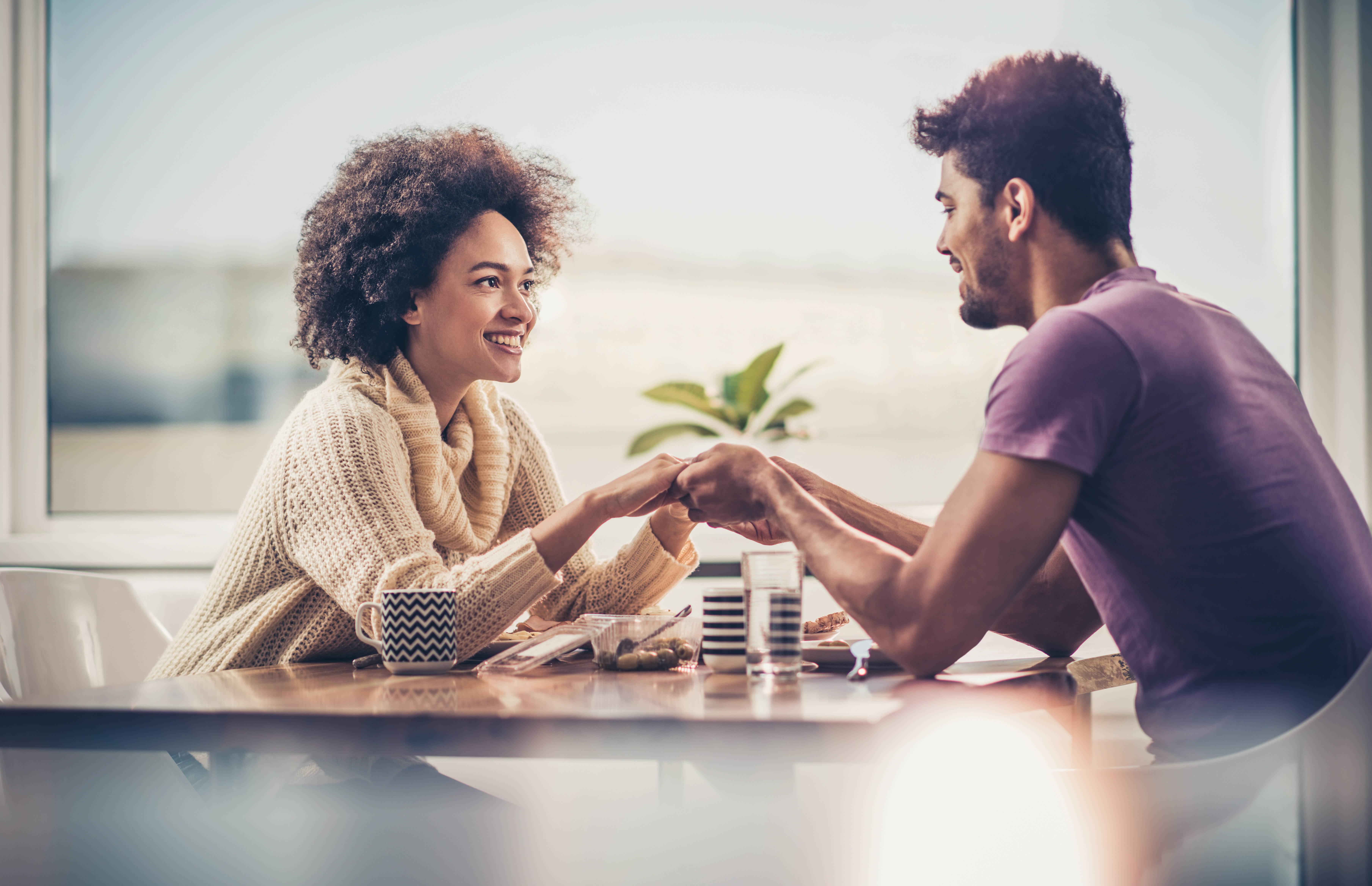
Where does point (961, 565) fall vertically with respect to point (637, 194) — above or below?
below

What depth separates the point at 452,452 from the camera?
1690mm

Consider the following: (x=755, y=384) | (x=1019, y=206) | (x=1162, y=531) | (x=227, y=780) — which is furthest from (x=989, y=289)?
(x=755, y=384)

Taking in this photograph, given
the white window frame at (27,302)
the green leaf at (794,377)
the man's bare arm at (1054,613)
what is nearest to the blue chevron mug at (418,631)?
the man's bare arm at (1054,613)

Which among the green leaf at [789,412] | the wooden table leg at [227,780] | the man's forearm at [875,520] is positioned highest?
the green leaf at [789,412]

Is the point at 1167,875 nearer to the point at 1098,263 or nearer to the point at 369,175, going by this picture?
the point at 1098,263

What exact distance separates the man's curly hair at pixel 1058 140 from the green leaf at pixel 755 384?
4.64ft

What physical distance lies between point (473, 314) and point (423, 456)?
0.98 feet

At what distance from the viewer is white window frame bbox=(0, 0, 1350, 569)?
2.89m

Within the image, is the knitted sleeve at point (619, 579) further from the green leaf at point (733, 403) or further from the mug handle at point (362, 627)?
the green leaf at point (733, 403)

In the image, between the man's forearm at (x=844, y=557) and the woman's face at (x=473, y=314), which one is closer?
the man's forearm at (x=844, y=557)

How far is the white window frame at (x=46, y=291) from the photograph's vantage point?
9.49 feet

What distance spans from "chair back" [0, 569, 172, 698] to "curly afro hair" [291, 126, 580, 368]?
1.69ft

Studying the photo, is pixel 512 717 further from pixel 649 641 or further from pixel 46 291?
pixel 46 291

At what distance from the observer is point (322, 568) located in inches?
52.1
